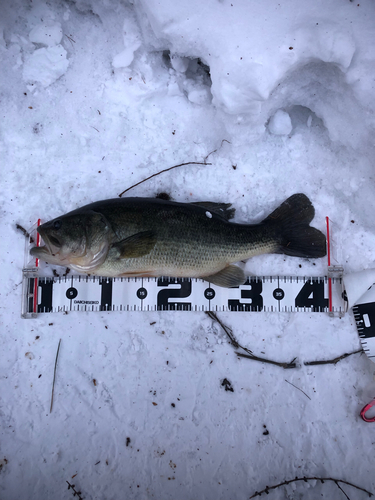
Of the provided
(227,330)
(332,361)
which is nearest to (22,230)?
(227,330)

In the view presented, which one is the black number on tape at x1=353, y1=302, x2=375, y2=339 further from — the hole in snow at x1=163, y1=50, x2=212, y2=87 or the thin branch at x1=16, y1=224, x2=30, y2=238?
the thin branch at x1=16, y1=224, x2=30, y2=238

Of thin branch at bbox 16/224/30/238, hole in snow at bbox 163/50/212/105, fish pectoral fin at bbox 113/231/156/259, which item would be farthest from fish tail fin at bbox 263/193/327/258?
thin branch at bbox 16/224/30/238

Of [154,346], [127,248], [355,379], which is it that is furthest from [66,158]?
[355,379]

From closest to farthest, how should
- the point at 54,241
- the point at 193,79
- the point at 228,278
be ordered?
the point at 54,241, the point at 228,278, the point at 193,79

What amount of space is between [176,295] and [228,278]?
0.57 m

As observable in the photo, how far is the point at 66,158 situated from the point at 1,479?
3.20 meters

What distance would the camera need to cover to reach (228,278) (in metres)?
3.08

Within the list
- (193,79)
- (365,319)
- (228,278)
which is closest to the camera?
(228,278)

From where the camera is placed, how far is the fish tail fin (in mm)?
3094

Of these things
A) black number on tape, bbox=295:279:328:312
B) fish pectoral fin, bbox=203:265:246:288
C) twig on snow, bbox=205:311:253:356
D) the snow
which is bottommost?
twig on snow, bbox=205:311:253:356

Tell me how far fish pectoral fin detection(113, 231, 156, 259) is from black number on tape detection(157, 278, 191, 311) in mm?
589

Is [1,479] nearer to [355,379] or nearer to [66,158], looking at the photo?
[66,158]

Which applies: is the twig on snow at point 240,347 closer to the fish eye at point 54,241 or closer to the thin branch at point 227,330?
the thin branch at point 227,330

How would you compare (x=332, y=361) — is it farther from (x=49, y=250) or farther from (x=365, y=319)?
(x=49, y=250)
